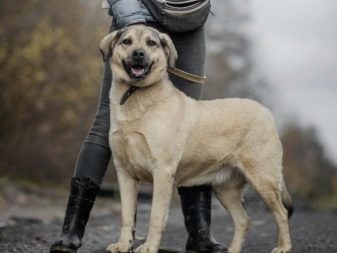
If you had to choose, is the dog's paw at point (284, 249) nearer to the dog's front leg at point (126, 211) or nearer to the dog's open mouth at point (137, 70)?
the dog's front leg at point (126, 211)

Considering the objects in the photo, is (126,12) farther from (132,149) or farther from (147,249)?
(147,249)

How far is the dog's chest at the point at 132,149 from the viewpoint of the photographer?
5340mm

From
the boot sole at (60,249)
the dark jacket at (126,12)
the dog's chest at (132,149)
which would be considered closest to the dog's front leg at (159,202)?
the dog's chest at (132,149)

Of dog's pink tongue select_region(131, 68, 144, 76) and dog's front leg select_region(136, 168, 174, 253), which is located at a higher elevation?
dog's pink tongue select_region(131, 68, 144, 76)

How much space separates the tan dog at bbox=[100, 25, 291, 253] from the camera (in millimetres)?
5344

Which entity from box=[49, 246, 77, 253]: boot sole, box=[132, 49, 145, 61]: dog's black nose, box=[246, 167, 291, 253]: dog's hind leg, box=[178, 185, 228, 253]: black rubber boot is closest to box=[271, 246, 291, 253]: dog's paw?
box=[246, 167, 291, 253]: dog's hind leg

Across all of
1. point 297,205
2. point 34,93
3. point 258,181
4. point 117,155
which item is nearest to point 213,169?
point 258,181

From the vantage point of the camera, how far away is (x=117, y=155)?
17.9ft

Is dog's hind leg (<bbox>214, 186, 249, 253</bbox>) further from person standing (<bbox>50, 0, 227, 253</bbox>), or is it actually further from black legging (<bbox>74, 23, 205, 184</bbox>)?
black legging (<bbox>74, 23, 205, 184</bbox>)

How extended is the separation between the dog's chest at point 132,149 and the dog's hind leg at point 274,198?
94 cm

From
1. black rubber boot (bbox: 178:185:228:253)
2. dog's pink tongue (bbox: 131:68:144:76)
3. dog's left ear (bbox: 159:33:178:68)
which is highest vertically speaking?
dog's left ear (bbox: 159:33:178:68)

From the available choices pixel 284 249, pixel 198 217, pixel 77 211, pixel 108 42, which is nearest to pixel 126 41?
pixel 108 42

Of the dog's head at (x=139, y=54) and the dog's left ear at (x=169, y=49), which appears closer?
the dog's head at (x=139, y=54)

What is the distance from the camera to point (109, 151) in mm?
5789
